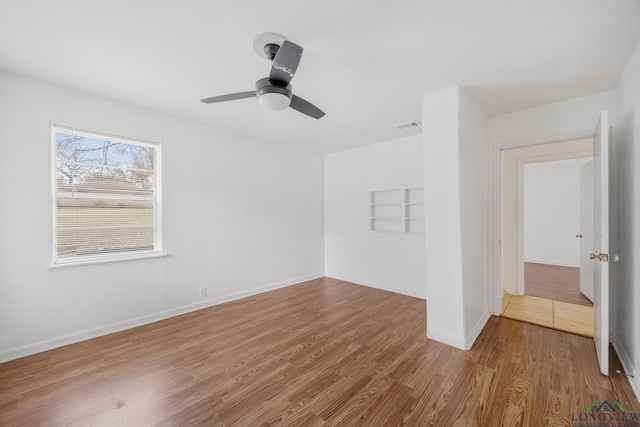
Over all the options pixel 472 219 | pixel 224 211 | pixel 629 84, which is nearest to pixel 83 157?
pixel 224 211

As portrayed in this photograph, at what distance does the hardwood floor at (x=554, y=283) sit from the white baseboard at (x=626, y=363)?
4.95ft

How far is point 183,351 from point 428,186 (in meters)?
3.10

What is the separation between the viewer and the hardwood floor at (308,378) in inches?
67.8

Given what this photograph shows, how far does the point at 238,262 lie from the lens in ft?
13.3

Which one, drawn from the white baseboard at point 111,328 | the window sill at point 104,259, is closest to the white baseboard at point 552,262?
the white baseboard at point 111,328

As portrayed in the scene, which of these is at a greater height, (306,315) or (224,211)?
(224,211)

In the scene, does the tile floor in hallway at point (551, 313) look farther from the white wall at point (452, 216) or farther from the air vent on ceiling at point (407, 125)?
the air vent on ceiling at point (407, 125)

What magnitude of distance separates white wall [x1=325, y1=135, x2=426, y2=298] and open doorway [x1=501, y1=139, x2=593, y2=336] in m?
1.42

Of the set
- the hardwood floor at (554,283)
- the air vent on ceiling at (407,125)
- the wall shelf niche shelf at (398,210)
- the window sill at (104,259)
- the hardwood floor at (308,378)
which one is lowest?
the hardwood floor at (554,283)

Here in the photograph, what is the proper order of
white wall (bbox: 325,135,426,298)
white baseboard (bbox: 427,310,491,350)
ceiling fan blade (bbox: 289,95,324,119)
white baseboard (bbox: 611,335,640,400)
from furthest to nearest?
1. white wall (bbox: 325,135,426,298)
2. white baseboard (bbox: 427,310,491,350)
3. ceiling fan blade (bbox: 289,95,324,119)
4. white baseboard (bbox: 611,335,640,400)

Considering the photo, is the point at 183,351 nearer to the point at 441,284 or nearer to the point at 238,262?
the point at 238,262

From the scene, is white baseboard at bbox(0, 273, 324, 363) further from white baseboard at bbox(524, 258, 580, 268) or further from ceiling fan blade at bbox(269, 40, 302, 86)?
white baseboard at bbox(524, 258, 580, 268)

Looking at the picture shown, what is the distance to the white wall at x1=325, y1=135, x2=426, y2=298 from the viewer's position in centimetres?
418

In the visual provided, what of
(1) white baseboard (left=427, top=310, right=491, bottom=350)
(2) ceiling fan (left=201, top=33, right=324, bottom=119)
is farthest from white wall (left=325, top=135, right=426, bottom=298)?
(2) ceiling fan (left=201, top=33, right=324, bottom=119)
